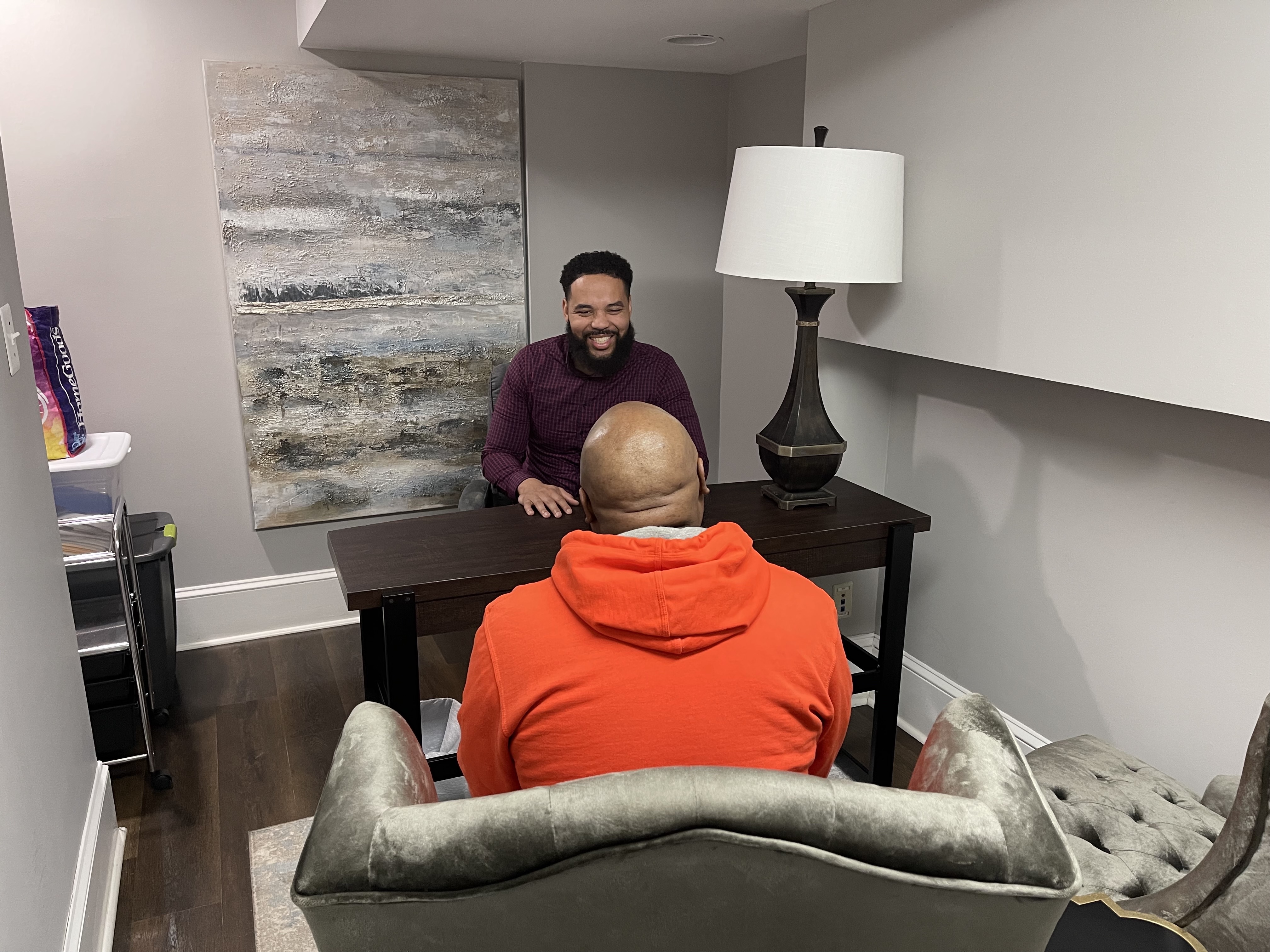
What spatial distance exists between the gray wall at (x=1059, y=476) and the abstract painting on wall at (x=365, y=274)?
1.26m

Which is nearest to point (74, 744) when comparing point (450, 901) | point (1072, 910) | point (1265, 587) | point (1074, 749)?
point (450, 901)

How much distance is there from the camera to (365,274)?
10.2 ft

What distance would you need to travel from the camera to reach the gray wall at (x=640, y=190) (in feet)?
10.6

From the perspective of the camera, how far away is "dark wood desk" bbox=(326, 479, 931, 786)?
1.82 m

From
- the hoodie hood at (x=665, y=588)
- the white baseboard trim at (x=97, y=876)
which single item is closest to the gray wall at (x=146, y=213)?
the white baseboard trim at (x=97, y=876)

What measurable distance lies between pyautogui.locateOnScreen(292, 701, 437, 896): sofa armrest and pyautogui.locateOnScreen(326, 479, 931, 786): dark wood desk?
0.81 meters

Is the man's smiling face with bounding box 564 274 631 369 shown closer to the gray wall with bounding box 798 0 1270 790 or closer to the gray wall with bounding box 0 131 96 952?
the gray wall with bounding box 798 0 1270 790

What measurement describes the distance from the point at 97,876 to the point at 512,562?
40.4 inches

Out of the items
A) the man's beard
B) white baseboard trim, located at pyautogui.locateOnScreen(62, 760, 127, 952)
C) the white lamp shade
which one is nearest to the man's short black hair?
the man's beard

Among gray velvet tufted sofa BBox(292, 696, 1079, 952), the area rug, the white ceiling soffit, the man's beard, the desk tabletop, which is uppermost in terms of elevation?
the white ceiling soffit

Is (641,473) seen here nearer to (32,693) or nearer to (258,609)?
(32,693)

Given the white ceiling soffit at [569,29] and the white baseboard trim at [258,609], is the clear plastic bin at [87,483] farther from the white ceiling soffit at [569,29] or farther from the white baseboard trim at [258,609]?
the white ceiling soffit at [569,29]

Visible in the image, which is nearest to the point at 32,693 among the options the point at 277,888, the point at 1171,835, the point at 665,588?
the point at 277,888

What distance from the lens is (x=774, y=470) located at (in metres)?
2.27
